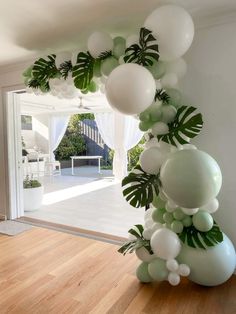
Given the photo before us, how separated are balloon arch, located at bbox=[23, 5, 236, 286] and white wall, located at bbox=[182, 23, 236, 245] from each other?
29 centimetres

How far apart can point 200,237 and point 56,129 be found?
7677 mm

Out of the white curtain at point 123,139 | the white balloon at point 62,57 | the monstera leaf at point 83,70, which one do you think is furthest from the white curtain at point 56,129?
the monstera leaf at point 83,70

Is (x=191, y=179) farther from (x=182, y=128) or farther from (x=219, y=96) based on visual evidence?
(x=219, y=96)

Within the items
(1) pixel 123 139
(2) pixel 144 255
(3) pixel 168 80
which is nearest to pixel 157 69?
(3) pixel 168 80

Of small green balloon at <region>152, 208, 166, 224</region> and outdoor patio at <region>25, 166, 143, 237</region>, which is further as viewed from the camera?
outdoor patio at <region>25, 166, 143, 237</region>

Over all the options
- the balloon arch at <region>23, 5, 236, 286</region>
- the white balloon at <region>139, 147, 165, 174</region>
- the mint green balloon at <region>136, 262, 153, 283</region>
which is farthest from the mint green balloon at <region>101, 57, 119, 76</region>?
the mint green balloon at <region>136, 262, 153, 283</region>

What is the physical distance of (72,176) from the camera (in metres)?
8.03

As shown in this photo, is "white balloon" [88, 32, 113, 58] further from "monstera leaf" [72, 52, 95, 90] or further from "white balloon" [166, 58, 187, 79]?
"white balloon" [166, 58, 187, 79]

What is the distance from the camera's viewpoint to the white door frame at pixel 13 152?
3.46 metres

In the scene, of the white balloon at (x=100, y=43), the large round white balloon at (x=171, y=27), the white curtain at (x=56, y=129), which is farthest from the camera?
the white curtain at (x=56, y=129)

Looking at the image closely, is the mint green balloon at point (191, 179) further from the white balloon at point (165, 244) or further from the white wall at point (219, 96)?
the white wall at point (219, 96)

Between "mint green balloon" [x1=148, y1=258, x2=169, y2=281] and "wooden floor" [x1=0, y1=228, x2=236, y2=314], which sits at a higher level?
"mint green balloon" [x1=148, y1=258, x2=169, y2=281]

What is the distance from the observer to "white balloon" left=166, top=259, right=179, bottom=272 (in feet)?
Answer: 6.09

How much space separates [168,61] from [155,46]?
229 mm
